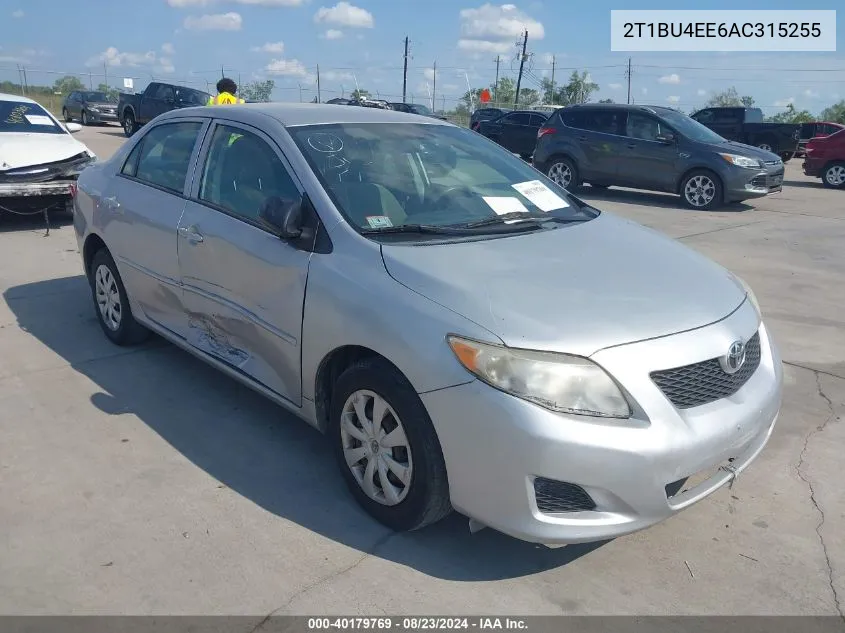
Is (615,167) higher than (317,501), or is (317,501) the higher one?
(615,167)

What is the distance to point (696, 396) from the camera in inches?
110

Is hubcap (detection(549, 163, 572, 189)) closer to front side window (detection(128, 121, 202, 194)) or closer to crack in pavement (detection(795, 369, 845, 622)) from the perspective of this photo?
crack in pavement (detection(795, 369, 845, 622))

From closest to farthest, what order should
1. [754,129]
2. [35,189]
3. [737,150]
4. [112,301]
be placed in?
[112,301]
[35,189]
[737,150]
[754,129]

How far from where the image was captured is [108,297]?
522 cm

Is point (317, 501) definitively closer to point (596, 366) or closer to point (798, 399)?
point (596, 366)

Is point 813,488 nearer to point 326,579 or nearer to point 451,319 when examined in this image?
point 451,319

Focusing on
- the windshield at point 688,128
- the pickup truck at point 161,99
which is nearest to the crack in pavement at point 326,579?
the windshield at point 688,128

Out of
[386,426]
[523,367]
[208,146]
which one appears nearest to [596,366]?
[523,367]

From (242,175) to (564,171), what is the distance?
37.5 ft

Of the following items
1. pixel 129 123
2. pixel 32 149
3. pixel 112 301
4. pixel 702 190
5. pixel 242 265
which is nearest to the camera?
pixel 242 265

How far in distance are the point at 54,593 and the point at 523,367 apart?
6.16 ft

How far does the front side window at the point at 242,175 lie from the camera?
374 centimetres

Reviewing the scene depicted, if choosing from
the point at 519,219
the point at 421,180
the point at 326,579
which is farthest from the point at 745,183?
the point at 326,579

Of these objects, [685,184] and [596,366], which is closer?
[596,366]
